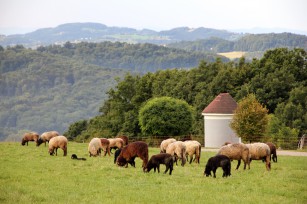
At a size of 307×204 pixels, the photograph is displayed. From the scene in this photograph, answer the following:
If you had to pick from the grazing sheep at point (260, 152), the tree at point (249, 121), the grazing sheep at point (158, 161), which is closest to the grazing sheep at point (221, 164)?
the grazing sheep at point (158, 161)

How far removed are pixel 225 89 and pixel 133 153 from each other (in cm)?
5541

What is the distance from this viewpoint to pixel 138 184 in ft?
Answer: 72.0

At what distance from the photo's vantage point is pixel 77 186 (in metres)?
21.2

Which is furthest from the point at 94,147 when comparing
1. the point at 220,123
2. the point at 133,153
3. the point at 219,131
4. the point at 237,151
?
the point at 220,123

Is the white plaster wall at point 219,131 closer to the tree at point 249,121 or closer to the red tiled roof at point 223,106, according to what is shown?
the red tiled roof at point 223,106

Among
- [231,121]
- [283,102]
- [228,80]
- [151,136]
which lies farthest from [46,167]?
[228,80]

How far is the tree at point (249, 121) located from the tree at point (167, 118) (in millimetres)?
12456

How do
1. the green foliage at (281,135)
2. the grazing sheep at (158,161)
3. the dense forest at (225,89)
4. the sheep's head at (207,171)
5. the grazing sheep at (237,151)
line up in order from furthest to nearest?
the dense forest at (225,89), the green foliage at (281,135), the grazing sheep at (237,151), the grazing sheep at (158,161), the sheep's head at (207,171)

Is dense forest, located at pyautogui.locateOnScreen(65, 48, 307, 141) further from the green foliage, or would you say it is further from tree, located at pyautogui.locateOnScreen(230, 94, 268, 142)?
tree, located at pyautogui.locateOnScreen(230, 94, 268, 142)

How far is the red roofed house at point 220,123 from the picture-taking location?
176 ft

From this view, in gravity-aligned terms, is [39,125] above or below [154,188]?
below

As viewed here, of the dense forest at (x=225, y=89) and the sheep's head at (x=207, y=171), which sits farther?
the dense forest at (x=225, y=89)

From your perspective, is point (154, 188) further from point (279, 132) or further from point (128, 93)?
point (128, 93)

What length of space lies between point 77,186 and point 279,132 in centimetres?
4054
